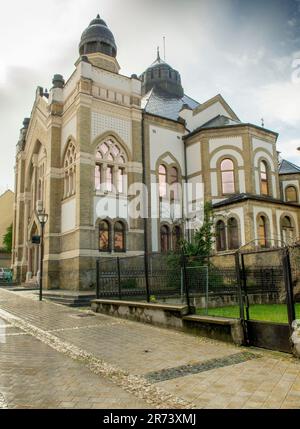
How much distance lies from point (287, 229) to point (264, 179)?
4.26m

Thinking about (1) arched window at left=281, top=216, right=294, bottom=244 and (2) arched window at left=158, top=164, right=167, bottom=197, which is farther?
(2) arched window at left=158, top=164, right=167, bottom=197

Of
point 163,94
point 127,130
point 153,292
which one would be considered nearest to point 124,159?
point 127,130

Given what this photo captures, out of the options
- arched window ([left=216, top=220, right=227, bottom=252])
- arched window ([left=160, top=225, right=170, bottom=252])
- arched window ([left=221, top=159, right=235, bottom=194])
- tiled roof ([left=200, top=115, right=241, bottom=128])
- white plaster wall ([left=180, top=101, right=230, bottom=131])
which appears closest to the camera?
arched window ([left=216, top=220, right=227, bottom=252])

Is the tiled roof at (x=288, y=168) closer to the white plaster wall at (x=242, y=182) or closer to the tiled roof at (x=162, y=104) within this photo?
the white plaster wall at (x=242, y=182)

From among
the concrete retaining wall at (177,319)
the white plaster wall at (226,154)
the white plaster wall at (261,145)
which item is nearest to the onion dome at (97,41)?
the white plaster wall at (226,154)

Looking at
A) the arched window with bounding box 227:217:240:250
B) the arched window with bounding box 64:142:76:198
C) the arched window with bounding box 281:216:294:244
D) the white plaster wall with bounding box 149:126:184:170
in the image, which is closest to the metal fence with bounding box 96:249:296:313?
the arched window with bounding box 64:142:76:198

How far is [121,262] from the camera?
1214 cm

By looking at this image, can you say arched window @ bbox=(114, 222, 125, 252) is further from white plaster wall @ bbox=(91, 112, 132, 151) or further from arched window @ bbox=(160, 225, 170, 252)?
white plaster wall @ bbox=(91, 112, 132, 151)

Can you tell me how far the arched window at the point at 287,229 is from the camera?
76.4 ft

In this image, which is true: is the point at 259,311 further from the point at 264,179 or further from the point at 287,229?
the point at 264,179

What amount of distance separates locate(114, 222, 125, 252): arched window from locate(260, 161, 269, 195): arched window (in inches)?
411

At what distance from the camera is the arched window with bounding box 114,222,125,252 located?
2202 cm

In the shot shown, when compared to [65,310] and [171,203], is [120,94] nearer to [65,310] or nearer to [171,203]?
[171,203]
